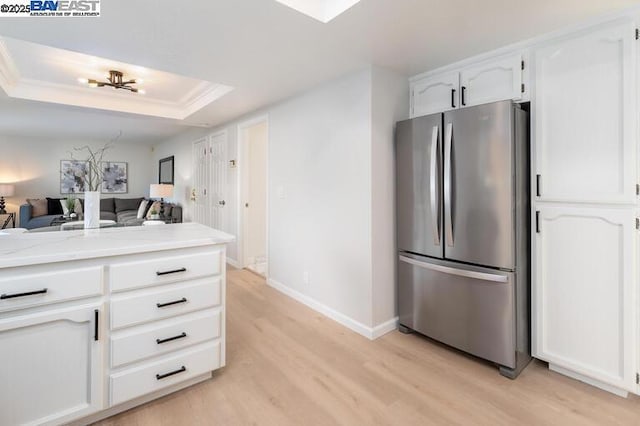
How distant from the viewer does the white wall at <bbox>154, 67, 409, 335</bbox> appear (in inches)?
99.3

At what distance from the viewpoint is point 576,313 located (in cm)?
191

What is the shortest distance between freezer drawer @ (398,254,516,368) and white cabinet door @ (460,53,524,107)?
125 cm

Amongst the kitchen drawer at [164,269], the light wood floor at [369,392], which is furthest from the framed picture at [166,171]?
the kitchen drawer at [164,269]

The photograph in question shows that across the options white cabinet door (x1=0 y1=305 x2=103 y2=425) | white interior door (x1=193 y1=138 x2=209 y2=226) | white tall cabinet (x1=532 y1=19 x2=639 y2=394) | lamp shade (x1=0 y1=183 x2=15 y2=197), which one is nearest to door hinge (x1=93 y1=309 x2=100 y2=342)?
white cabinet door (x1=0 y1=305 x2=103 y2=425)

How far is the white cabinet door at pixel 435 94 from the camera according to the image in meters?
2.46

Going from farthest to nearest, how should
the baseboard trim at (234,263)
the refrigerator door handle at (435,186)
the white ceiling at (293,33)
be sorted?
the baseboard trim at (234,263) → the refrigerator door handle at (435,186) → the white ceiling at (293,33)

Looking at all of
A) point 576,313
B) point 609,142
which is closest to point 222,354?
point 576,313

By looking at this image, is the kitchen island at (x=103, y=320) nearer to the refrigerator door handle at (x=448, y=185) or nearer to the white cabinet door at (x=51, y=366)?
the white cabinet door at (x=51, y=366)

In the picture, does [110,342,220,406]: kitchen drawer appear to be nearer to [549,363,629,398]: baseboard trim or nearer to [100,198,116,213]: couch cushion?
[549,363,629,398]: baseboard trim

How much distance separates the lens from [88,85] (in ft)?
12.0

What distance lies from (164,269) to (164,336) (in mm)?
377

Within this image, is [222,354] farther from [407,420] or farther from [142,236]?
[407,420]

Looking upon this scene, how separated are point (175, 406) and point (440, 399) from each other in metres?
1.51

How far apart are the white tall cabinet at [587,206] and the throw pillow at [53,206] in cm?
839
